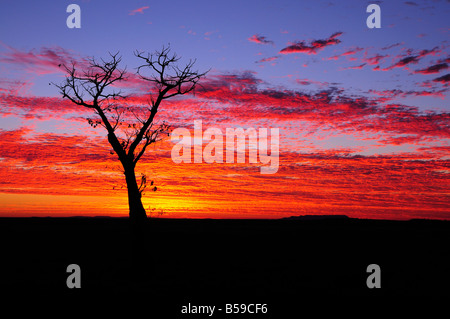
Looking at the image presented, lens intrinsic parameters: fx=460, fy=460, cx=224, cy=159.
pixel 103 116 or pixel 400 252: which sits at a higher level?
pixel 103 116

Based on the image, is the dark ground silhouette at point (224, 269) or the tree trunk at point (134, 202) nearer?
the dark ground silhouette at point (224, 269)

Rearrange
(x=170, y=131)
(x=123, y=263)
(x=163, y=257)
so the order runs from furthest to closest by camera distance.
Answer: (x=163, y=257), (x=123, y=263), (x=170, y=131)

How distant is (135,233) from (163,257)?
618 centimetres

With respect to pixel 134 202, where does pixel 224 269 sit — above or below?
below

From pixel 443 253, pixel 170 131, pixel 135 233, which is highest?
pixel 170 131

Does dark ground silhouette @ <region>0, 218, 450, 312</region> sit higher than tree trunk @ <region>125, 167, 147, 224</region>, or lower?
lower

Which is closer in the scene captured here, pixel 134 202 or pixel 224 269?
pixel 134 202

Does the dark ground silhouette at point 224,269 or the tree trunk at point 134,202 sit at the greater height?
the tree trunk at point 134,202

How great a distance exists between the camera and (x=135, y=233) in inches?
750

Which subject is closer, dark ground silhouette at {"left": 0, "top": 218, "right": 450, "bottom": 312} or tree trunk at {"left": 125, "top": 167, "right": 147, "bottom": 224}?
dark ground silhouette at {"left": 0, "top": 218, "right": 450, "bottom": 312}
